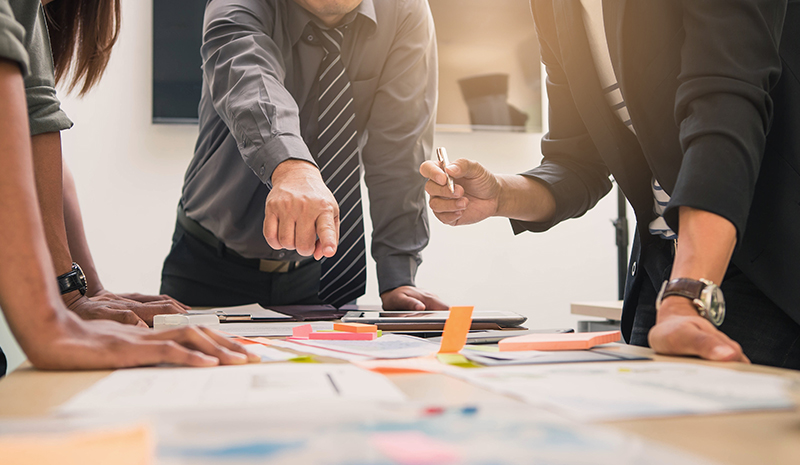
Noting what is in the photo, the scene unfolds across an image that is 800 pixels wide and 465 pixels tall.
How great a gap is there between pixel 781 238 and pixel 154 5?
2.42 m

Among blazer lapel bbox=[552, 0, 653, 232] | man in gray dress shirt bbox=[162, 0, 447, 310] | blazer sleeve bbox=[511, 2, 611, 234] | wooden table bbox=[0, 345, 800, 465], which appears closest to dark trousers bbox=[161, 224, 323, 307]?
man in gray dress shirt bbox=[162, 0, 447, 310]

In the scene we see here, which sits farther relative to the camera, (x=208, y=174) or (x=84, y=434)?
(x=208, y=174)

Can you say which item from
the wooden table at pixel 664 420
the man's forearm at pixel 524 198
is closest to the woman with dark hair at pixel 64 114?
the wooden table at pixel 664 420

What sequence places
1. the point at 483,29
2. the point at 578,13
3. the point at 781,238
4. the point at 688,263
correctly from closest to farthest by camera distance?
the point at 688,263 → the point at 781,238 → the point at 578,13 → the point at 483,29

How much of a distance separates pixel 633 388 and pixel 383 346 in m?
0.27

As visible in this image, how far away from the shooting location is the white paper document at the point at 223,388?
34cm

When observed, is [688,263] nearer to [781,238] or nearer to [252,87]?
[781,238]

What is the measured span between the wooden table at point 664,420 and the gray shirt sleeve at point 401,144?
0.93m

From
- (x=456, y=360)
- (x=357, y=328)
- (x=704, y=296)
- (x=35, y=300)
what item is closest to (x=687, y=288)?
(x=704, y=296)

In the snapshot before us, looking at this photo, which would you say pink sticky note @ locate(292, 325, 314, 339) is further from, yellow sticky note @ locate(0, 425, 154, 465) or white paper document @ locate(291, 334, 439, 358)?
yellow sticky note @ locate(0, 425, 154, 465)

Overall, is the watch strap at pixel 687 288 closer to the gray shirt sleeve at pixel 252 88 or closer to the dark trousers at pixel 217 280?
the gray shirt sleeve at pixel 252 88

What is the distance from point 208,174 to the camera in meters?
1.31

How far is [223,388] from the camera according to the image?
387mm

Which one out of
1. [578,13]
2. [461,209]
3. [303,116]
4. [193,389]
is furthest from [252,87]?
[193,389]
